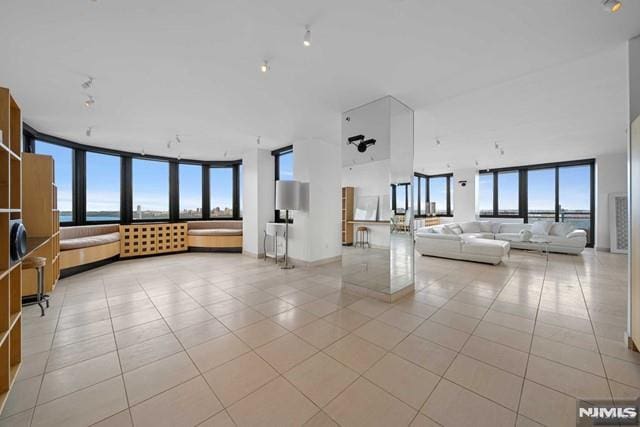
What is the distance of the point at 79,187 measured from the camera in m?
5.79

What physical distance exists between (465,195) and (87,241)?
11.9 m

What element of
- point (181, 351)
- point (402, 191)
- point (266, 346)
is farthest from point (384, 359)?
point (402, 191)

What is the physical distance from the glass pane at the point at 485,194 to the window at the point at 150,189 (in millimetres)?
11745

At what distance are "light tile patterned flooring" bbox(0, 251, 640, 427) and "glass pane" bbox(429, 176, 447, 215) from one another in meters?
7.88

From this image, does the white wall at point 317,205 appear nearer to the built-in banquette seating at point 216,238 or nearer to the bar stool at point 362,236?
the bar stool at point 362,236

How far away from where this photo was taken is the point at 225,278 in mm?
4473

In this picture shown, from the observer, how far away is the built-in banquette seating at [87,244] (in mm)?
4484

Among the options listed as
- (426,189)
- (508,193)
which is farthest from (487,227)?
(426,189)

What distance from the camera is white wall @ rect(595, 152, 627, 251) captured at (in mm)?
6820

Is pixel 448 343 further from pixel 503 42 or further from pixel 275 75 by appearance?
pixel 275 75

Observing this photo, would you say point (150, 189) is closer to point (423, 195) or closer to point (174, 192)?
point (174, 192)

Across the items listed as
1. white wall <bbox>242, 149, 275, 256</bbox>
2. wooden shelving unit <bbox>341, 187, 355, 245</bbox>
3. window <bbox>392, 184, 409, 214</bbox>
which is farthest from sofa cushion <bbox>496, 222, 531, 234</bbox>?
white wall <bbox>242, 149, 275, 256</bbox>

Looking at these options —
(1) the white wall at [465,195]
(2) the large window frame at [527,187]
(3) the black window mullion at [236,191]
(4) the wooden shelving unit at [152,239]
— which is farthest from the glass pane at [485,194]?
(4) the wooden shelving unit at [152,239]

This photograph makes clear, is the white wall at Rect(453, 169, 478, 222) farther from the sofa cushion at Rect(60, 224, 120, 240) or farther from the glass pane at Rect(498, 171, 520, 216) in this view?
the sofa cushion at Rect(60, 224, 120, 240)
